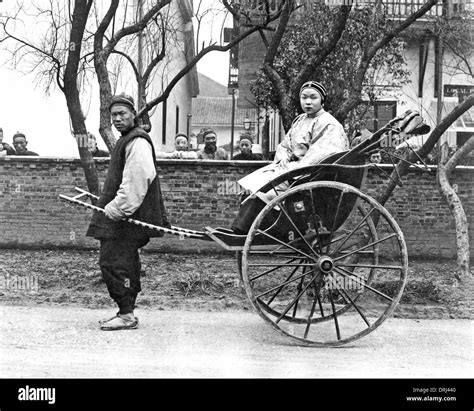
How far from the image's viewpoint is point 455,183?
10.2m

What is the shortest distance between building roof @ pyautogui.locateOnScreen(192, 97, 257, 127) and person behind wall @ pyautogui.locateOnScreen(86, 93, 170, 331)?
125ft

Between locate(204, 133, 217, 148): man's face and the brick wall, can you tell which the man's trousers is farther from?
locate(204, 133, 217, 148): man's face

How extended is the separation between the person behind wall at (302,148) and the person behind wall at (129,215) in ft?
2.45

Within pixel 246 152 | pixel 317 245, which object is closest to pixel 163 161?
pixel 246 152

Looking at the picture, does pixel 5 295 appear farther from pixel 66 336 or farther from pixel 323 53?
pixel 323 53

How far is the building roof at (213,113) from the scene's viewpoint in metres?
45.6

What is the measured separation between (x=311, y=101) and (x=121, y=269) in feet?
6.89

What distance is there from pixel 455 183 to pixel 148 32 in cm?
592

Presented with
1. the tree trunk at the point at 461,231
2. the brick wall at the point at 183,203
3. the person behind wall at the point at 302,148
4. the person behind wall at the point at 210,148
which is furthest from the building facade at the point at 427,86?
the person behind wall at the point at 302,148

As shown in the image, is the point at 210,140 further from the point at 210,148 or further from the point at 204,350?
the point at 204,350

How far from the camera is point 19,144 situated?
425 inches

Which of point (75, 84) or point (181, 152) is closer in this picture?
point (75, 84)

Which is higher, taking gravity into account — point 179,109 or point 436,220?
point 179,109
